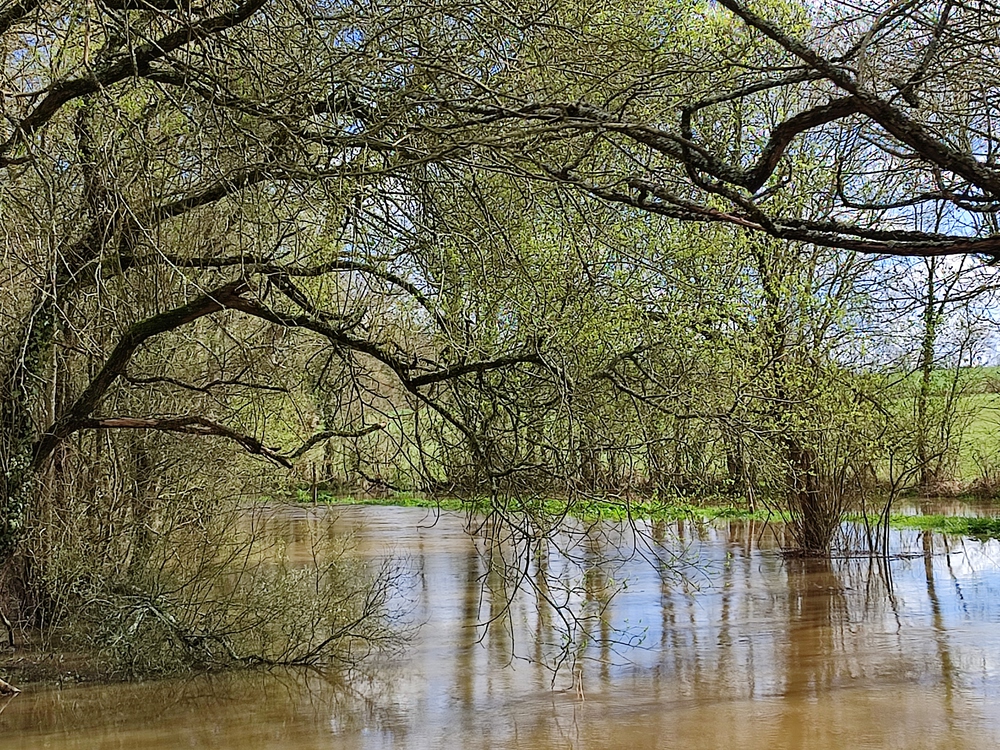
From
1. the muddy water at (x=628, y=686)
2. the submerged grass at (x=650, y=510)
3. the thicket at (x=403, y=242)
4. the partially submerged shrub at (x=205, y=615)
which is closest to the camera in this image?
the thicket at (x=403, y=242)

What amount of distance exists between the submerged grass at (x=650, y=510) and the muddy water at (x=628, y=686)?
25 centimetres

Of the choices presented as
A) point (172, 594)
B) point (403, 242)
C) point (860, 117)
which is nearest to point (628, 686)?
point (172, 594)

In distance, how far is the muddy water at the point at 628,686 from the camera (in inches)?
Result: 284

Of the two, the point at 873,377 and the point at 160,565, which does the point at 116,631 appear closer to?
the point at 160,565

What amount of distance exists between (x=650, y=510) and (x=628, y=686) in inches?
70.4

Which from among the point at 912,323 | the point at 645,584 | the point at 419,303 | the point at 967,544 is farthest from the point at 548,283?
the point at 967,544

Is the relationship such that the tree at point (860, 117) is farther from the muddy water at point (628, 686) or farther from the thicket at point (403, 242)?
the muddy water at point (628, 686)

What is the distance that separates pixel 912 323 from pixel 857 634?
517 cm

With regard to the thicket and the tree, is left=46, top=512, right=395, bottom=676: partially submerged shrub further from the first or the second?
the tree

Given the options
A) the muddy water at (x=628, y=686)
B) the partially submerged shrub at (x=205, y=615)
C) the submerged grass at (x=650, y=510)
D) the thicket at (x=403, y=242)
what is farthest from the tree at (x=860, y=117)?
the partially submerged shrub at (x=205, y=615)

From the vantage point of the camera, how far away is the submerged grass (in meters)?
6.52

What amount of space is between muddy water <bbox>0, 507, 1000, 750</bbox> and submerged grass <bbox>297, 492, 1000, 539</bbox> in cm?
25

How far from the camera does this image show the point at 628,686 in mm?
8383

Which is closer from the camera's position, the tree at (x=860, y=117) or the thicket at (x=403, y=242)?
the tree at (x=860, y=117)
